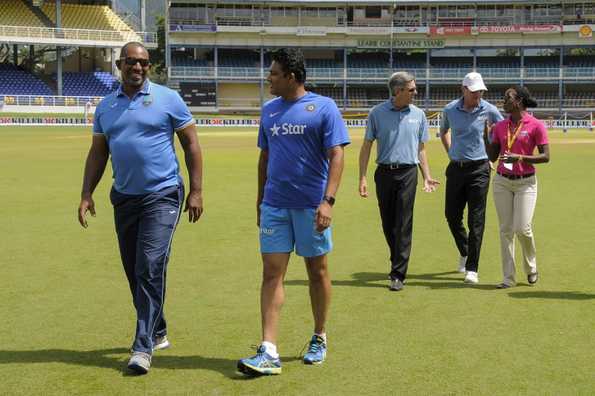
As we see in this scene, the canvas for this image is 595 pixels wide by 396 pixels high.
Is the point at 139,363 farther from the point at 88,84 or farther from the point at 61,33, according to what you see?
the point at 88,84

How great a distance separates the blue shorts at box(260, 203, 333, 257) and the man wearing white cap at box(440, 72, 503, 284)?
3.26 metres

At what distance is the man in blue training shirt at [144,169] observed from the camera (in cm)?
532

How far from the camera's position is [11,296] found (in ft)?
24.2

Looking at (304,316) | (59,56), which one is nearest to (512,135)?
(304,316)

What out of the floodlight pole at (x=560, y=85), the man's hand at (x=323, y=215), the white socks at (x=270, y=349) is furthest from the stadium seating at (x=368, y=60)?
the white socks at (x=270, y=349)

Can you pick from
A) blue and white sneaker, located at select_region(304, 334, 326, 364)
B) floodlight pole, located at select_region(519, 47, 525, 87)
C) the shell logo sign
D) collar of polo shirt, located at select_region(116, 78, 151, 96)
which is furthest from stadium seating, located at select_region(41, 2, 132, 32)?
blue and white sneaker, located at select_region(304, 334, 326, 364)

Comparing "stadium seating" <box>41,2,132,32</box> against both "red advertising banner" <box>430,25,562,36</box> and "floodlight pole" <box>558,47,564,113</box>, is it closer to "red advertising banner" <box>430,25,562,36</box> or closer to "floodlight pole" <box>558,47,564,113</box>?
"red advertising banner" <box>430,25,562,36</box>

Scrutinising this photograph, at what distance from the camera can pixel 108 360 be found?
5504mm

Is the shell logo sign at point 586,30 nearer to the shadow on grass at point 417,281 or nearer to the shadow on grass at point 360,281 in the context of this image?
the shadow on grass at point 417,281

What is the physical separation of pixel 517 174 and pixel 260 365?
3.77 m

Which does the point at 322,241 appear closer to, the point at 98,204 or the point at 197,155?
the point at 197,155

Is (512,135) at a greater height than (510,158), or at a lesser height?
greater

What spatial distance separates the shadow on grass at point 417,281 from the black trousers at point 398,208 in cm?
33

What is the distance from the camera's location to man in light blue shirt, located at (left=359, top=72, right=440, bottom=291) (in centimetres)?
777
